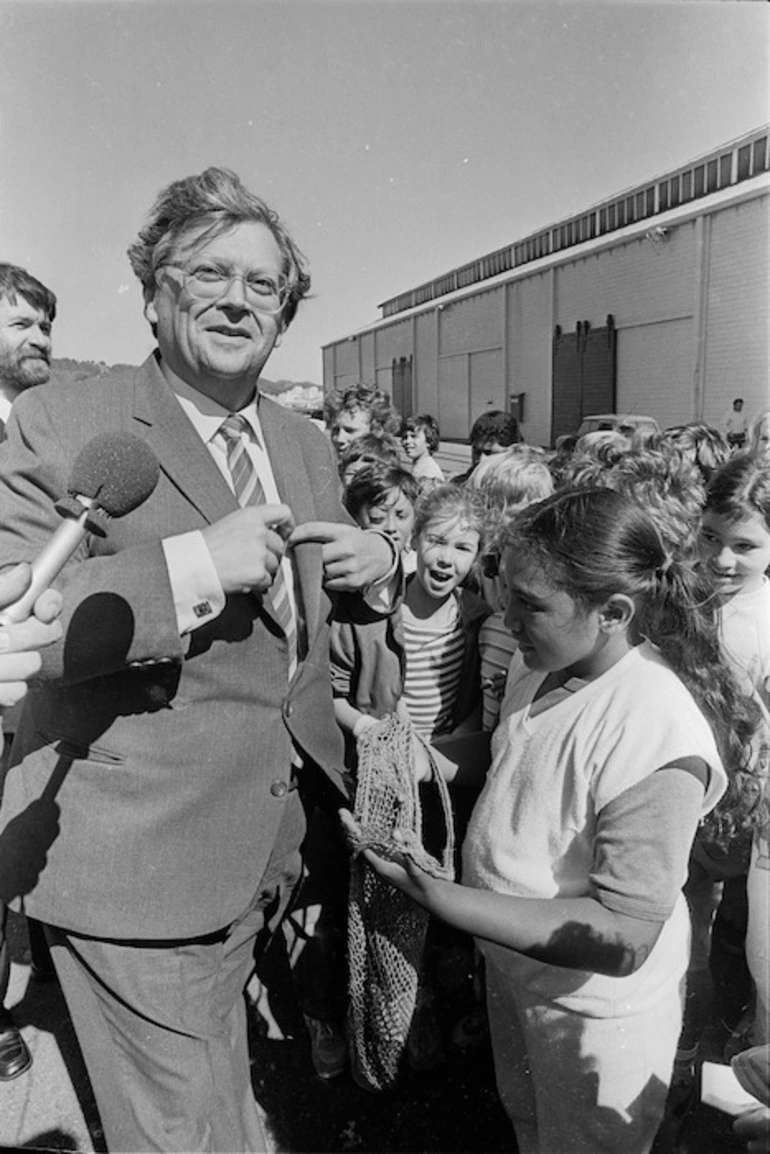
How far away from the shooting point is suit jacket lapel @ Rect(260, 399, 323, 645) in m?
2.00

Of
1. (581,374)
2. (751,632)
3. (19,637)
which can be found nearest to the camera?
(19,637)

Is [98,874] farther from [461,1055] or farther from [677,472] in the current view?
[677,472]

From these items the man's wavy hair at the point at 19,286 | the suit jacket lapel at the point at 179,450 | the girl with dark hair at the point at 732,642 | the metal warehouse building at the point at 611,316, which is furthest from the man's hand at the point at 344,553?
the metal warehouse building at the point at 611,316

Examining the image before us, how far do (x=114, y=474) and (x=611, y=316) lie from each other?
23128 mm

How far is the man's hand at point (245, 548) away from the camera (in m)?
1.58

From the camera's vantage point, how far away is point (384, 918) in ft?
7.22

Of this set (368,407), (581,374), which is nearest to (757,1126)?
(368,407)

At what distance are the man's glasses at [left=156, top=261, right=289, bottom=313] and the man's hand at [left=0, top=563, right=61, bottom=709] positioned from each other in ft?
3.14

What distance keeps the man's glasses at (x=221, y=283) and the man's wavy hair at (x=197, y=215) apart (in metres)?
0.06

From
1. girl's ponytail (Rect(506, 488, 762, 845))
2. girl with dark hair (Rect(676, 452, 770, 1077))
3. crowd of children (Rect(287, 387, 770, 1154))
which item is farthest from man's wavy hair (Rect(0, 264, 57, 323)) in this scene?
girl with dark hair (Rect(676, 452, 770, 1077))

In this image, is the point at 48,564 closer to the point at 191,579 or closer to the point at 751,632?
the point at 191,579

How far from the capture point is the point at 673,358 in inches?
785

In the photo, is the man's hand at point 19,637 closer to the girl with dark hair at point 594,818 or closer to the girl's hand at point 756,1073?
the girl with dark hair at point 594,818

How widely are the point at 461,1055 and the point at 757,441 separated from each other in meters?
2.36
